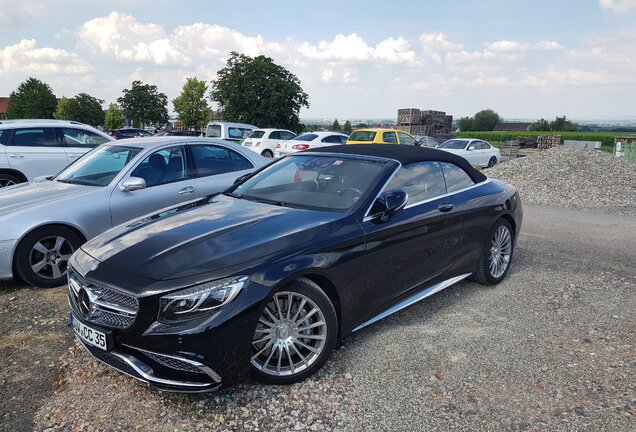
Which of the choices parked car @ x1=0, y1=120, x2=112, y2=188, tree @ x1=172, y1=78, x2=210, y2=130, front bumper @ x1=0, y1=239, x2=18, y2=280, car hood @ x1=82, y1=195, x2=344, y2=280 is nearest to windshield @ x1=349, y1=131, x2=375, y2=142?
parked car @ x1=0, y1=120, x2=112, y2=188

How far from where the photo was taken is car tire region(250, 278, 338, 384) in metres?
3.00

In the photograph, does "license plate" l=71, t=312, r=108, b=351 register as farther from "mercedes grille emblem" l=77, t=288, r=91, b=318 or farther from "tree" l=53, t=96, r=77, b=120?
"tree" l=53, t=96, r=77, b=120

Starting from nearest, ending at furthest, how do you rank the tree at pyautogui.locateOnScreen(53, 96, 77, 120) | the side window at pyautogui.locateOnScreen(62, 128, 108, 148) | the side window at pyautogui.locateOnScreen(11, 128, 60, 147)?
the side window at pyautogui.locateOnScreen(11, 128, 60, 147) → the side window at pyautogui.locateOnScreen(62, 128, 108, 148) → the tree at pyautogui.locateOnScreen(53, 96, 77, 120)

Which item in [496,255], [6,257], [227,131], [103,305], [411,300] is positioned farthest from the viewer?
[227,131]

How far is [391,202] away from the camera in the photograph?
361 centimetres

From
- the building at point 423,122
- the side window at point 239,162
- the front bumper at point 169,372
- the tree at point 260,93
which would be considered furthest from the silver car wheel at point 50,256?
the tree at point 260,93

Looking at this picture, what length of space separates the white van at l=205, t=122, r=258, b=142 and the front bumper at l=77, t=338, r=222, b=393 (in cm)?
2084

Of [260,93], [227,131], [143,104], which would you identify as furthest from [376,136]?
[143,104]

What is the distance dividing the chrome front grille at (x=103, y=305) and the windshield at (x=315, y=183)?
4.84 ft

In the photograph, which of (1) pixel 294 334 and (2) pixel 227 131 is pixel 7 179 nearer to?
(1) pixel 294 334

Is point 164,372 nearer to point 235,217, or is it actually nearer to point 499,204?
point 235,217

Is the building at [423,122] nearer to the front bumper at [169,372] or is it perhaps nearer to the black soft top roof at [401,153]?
the black soft top roof at [401,153]

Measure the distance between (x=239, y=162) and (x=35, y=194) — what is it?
7.98ft

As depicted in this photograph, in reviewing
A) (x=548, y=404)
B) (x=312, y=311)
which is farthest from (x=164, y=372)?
(x=548, y=404)
